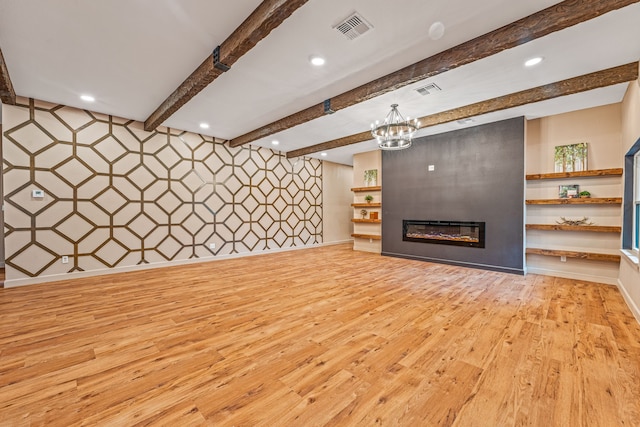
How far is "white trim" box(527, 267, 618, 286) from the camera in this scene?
430cm

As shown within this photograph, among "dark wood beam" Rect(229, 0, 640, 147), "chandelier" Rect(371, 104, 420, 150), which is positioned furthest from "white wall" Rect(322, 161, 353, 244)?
"dark wood beam" Rect(229, 0, 640, 147)

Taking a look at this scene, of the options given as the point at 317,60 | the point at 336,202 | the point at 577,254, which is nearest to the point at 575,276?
the point at 577,254

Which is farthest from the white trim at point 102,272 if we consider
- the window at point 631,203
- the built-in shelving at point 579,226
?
the window at point 631,203

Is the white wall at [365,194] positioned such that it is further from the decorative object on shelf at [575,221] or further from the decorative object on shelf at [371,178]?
the decorative object on shelf at [575,221]

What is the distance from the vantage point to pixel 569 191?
466 cm

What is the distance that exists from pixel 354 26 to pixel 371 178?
5.35 m

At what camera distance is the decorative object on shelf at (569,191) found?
461 centimetres

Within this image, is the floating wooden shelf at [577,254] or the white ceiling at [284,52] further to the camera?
the floating wooden shelf at [577,254]

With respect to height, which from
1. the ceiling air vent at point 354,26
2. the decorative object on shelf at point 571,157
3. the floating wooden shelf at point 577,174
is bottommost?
the floating wooden shelf at point 577,174

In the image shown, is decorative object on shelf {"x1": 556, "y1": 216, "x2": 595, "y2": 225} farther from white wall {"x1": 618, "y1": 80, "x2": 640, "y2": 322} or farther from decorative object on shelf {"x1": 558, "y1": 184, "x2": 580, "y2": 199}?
white wall {"x1": 618, "y1": 80, "x2": 640, "y2": 322}

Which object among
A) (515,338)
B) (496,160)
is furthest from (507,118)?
(515,338)

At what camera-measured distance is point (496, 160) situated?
17.0 ft

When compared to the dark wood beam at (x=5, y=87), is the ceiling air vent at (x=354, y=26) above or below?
above

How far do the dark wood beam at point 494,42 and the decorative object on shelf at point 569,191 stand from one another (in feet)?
11.4
